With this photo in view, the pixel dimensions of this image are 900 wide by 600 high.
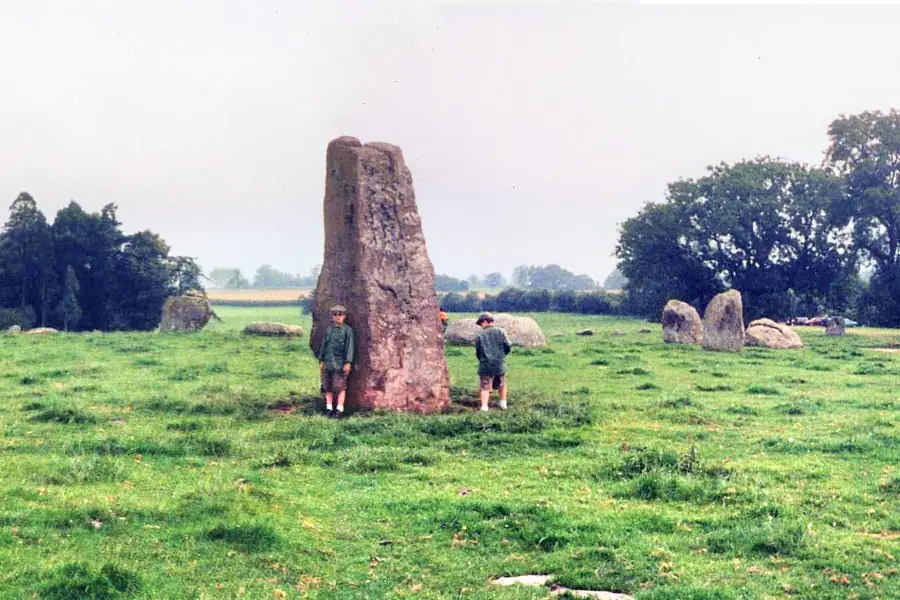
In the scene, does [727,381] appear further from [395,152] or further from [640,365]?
[395,152]

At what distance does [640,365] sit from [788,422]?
1085 cm

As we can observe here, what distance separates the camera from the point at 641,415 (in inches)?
709

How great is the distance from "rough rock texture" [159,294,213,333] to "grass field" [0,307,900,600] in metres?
23.0

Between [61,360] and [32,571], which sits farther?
[61,360]

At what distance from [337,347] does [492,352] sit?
10.3 ft

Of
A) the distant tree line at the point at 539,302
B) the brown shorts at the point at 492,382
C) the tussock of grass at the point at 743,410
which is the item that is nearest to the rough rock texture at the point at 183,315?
the brown shorts at the point at 492,382

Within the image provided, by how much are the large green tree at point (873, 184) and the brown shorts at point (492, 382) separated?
38.5m

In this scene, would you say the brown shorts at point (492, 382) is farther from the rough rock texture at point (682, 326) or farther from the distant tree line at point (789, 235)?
the distant tree line at point (789, 235)

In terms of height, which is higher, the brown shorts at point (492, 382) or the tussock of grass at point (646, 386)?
the brown shorts at point (492, 382)

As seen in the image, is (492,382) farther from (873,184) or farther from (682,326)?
(873,184)

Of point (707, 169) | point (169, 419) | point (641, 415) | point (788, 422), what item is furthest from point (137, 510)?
point (707, 169)

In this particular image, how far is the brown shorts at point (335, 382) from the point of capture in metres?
18.2

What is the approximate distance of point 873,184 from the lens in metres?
51.8

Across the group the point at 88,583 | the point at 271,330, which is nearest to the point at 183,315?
the point at 271,330
